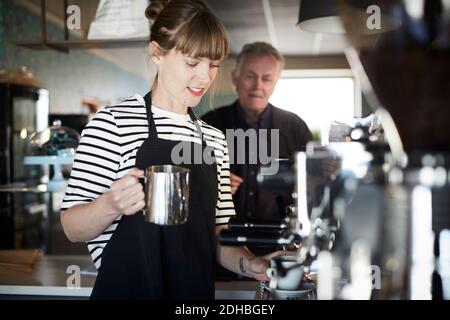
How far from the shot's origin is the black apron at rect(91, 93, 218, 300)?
1.00 metres

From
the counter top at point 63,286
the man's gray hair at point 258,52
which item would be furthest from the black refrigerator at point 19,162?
the man's gray hair at point 258,52

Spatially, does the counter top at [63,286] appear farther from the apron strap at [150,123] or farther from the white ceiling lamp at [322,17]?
the white ceiling lamp at [322,17]

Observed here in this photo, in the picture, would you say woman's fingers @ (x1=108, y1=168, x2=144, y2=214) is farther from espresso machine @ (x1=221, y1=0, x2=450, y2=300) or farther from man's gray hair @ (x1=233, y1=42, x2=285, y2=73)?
man's gray hair @ (x1=233, y1=42, x2=285, y2=73)

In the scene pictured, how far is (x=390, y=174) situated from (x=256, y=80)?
431mm

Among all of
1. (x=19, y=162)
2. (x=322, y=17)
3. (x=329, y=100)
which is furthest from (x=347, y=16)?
(x=19, y=162)

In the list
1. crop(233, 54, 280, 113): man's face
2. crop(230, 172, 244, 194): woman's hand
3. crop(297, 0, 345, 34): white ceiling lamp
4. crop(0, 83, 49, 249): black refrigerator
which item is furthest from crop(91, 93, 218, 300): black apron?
crop(0, 83, 49, 249): black refrigerator

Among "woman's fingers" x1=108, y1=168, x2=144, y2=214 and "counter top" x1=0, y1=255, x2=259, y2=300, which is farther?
"counter top" x1=0, y1=255, x2=259, y2=300

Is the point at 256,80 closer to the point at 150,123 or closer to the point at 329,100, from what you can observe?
the point at 329,100

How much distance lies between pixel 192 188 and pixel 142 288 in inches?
8.7

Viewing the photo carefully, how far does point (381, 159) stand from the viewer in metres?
0.98

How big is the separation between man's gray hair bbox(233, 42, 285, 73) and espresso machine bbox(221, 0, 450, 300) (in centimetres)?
18

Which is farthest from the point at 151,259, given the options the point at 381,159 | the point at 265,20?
the point at 265,20

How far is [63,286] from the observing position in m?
1.31

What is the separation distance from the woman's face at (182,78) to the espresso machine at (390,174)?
9.7 inches
